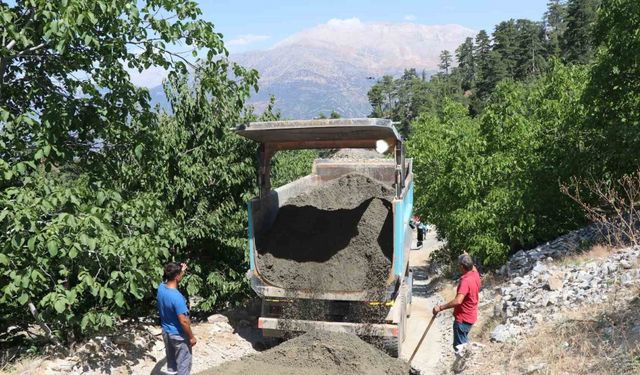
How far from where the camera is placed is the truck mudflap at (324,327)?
259 inches

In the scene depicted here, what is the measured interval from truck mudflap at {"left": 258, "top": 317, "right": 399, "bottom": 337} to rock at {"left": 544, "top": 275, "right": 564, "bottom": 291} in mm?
3193

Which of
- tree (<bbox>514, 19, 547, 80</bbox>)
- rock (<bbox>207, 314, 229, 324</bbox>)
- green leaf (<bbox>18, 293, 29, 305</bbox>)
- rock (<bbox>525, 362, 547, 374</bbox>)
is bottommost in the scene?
rock (<bbox>207, 314, 229, 324</bbox>)

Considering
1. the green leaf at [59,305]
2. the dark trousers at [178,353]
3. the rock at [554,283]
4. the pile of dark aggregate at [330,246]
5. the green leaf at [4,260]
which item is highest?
the green leaf at [4,260]

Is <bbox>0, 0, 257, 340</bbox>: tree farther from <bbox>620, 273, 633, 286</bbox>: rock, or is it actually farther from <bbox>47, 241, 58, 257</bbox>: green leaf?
<bbox>620, 273, 633, 286</bbox>: rock

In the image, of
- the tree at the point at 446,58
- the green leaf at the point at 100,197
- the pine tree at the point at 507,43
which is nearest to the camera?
the green leaf at the point at 100,197

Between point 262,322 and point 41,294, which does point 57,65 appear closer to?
point 41,294

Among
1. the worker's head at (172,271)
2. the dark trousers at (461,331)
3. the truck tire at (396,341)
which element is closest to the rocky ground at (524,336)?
the dark trousers at (461,331)

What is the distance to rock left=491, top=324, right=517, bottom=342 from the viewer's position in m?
6.86

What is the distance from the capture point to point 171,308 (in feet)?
17.1

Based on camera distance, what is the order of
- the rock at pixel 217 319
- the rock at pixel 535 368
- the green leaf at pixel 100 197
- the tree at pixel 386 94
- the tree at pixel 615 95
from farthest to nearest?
the tree at pixel 386 94
the tree at pixel 615 95
the rock at pixel 217 319
the green leaf at pixel 100 197
the rock at pixel 535 368

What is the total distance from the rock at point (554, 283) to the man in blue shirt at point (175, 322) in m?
5.67

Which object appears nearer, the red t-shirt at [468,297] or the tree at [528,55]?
the red t-shirt at [468,297]

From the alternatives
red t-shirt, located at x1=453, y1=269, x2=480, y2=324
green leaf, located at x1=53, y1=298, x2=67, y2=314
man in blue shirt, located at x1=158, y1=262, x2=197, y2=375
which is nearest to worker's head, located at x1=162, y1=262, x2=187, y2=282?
man in blue shirt, located at x1=158, y1=262, x2=197, y2=375

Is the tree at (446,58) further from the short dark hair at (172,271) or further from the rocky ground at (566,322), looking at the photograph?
the short dark hair at (172,271)
